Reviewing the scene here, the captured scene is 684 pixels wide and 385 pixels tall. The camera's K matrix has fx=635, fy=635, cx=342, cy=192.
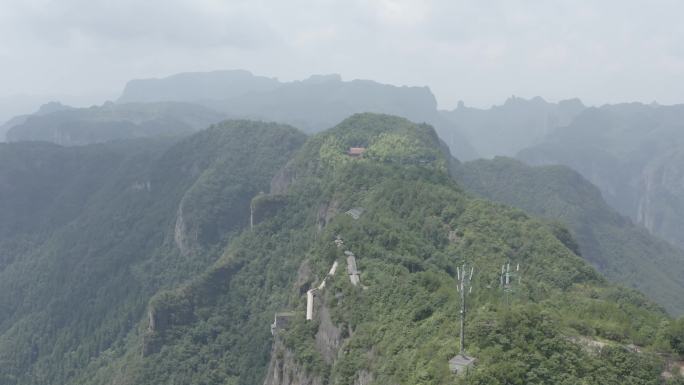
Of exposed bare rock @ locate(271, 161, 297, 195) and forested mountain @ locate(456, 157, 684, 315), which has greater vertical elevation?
exposed bare rock @ locate(271, 161, 297, 195)

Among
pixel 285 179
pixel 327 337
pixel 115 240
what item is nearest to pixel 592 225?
pixel 285 179

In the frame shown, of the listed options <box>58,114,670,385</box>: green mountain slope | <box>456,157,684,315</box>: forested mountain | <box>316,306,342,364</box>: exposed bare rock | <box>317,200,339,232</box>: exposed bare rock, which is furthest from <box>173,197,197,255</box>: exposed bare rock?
<box>316,306,342,364</box>: exposed bare rock

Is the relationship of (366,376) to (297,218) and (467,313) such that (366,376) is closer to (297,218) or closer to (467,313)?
(467,313)

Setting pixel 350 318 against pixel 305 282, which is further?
pixel 305 282

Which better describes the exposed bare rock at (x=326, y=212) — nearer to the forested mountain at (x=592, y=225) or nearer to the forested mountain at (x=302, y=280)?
the forested mountain at (x=302, y=280)

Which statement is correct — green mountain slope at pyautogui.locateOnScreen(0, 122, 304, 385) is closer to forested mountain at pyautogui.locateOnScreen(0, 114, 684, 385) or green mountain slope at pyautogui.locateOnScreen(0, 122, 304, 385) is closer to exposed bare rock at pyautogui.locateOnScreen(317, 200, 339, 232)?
forested mountain at pyautogui.locateOnScreen(0, 114, 684, 385)

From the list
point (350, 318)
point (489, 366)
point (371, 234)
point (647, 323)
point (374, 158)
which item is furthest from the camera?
point (374, 158)

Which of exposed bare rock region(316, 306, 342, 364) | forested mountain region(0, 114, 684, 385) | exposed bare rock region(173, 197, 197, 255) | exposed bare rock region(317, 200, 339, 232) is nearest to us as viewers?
forested mountain region(0, 114, 684, 385)

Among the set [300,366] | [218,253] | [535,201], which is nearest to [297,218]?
[218,253]

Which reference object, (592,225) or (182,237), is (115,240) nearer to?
(182,237)
